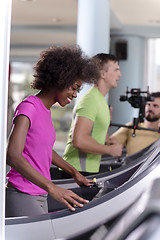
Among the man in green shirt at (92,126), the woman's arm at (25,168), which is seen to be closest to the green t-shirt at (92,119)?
the man in green shirt at (92,126)

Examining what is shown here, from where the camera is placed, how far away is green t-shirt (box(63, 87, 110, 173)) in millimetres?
2068

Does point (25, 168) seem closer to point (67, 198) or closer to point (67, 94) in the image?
point (67, 198)

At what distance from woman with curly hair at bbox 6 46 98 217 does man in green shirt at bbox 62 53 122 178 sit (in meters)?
0.53

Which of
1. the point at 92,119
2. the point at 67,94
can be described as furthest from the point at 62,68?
the point at 92,119

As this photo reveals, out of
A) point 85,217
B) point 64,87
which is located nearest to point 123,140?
point 64,87

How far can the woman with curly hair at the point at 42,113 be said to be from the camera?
1.34 meters

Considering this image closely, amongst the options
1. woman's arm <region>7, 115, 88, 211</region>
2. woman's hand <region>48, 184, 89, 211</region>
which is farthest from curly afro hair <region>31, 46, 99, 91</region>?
→ woman's hand <region>48, 184, 89, 211</region>

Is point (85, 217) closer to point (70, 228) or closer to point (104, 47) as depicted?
point (70, 228)

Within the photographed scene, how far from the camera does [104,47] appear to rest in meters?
4.72

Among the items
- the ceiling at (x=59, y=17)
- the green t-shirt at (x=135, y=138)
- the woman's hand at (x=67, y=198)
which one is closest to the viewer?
the woman's hand at (x=67, y=198)

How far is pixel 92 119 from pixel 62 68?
675 millimetres

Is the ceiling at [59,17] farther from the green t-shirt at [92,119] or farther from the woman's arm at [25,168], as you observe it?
the woman's arm at [25,168]

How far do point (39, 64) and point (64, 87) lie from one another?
160 millimetres

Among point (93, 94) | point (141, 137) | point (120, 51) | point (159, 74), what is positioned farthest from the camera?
point (159, 74)
